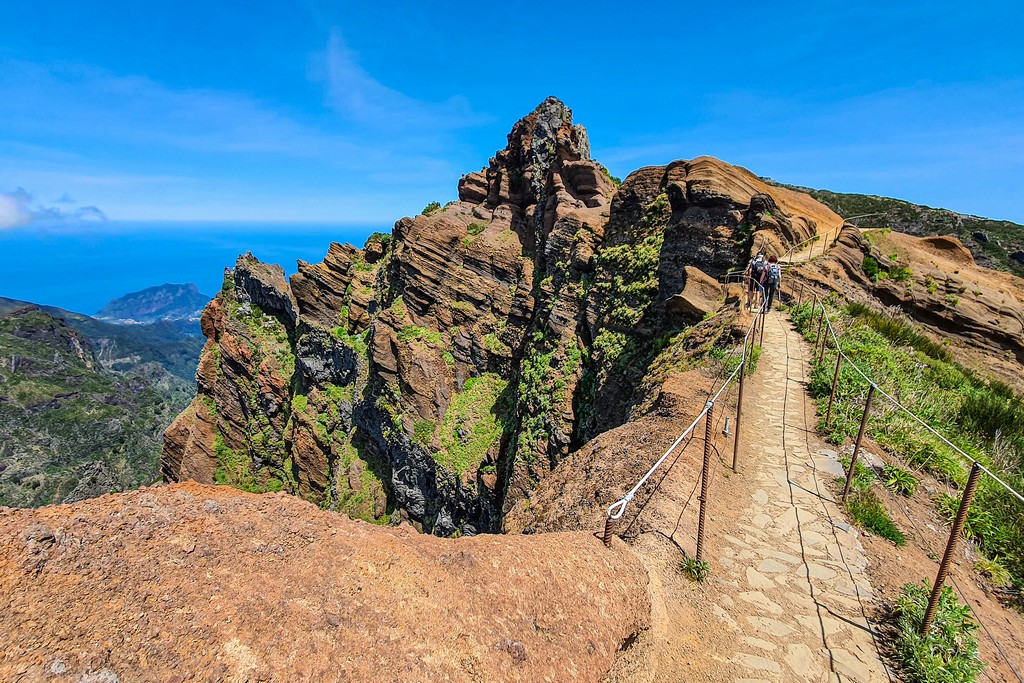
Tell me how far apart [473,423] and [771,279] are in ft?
55.9

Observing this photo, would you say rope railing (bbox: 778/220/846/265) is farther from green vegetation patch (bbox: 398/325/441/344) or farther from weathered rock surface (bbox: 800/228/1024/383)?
green vegetation patch (bbox: 398/325/441/344)

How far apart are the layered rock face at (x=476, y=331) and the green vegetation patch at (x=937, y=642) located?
7.09 meters

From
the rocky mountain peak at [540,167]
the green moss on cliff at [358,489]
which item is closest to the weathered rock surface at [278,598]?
the rocky mountain peak at [540,167]

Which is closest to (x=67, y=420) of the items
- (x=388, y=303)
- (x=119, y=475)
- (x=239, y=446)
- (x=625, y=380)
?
(x=119, y=475)

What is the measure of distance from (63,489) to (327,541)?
304 feet

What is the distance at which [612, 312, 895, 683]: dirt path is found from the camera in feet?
13.8

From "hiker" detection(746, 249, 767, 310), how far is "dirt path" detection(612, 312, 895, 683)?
7.02m

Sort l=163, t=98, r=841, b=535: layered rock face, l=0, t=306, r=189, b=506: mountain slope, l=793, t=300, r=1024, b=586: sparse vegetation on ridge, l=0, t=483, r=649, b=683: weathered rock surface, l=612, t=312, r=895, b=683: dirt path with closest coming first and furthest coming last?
l=0, t=483, r=649, b=683: weathered rock surface, l=612, t=312, r=895, b=683: dirt path, l=793, t=300, r=1024, b=586: sparse vegetation on ridge, l=163, t=98, r=841, b=535: layered rock face, l=0, t=306, r=189, b=506: mountain slope

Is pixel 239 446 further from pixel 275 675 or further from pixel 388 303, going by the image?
pixel 275 675

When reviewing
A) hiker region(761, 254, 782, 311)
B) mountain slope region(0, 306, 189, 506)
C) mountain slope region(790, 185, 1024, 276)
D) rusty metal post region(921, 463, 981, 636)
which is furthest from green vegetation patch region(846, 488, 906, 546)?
mountain slope region(0, 306, 189, 506)

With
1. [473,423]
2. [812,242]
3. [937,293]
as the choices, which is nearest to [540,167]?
[473,423]

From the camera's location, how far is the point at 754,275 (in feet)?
47.9

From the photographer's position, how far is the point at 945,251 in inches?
821

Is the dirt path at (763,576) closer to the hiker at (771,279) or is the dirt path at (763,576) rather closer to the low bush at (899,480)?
the low bush at (899,480)
